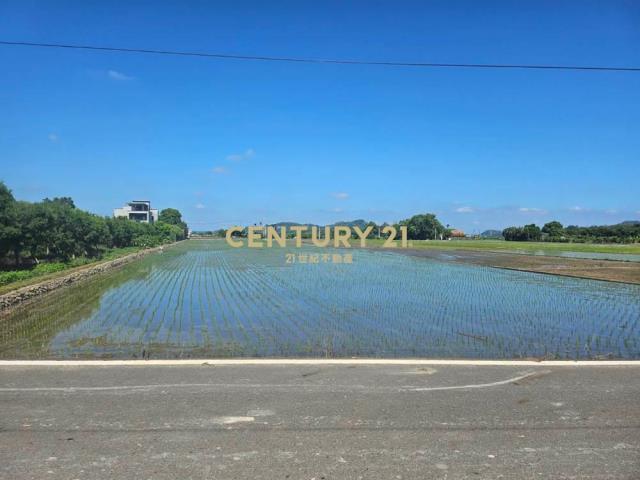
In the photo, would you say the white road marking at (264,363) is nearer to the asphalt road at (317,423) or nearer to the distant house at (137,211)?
the asphalt road at (317,423)

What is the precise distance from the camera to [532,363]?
277 inches

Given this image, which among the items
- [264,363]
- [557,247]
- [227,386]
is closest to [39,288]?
[264,363]

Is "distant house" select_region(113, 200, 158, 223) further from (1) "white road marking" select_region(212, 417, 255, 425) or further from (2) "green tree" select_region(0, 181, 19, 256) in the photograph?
(1) "white road marking" select_region(212, 417, 255, 425)

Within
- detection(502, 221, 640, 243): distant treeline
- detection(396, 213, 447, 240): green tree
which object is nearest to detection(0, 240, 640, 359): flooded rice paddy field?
detection(502, 221, 640, 243): distant treeline

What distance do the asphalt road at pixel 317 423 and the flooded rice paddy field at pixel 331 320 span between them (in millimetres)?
3174

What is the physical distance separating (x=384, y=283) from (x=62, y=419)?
2086cm

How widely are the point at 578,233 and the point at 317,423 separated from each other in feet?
421

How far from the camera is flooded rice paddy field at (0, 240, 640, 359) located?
1016 cm

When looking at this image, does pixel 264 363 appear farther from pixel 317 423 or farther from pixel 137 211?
pixel 137 211

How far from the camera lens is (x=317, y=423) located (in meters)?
4.69

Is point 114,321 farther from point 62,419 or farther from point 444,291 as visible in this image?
point 444,291

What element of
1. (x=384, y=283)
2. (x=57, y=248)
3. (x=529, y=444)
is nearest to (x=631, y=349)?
(x=529, y=444)

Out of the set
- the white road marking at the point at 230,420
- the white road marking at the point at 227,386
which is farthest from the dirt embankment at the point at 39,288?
the white road marking at the point at 230,420

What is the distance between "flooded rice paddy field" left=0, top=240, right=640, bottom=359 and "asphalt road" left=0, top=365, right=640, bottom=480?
10.4 ft
